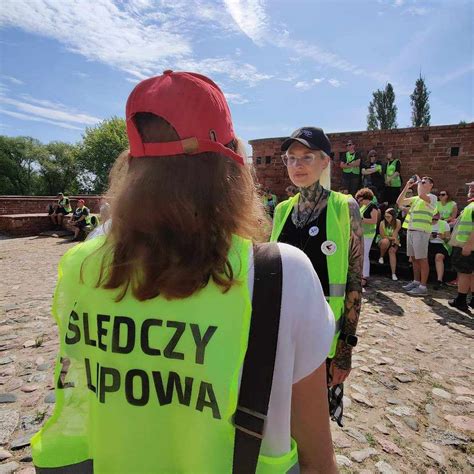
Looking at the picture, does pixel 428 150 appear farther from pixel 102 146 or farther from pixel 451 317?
pixel 102 146

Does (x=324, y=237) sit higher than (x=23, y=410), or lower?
higher

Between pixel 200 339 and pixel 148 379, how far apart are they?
0.59ft

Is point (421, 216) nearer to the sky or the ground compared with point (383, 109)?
nearer to the ground

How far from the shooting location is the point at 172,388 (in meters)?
0.79

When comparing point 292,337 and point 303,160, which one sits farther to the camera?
point 303,160

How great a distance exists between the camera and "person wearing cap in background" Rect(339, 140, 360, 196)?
A: 11578mm

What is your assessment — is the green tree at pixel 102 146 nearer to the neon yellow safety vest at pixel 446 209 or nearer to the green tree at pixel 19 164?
→ the green tree at pixel 19 164

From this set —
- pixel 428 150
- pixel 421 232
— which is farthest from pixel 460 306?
pixel 428 150

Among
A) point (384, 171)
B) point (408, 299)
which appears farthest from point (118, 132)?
point (408, 299)

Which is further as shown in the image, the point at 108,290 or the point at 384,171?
the point at 384,171

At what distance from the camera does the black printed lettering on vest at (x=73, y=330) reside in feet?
2.89

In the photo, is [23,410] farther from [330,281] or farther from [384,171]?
[384,171]

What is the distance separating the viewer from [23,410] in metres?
2.76

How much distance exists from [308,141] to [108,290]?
1.75m
